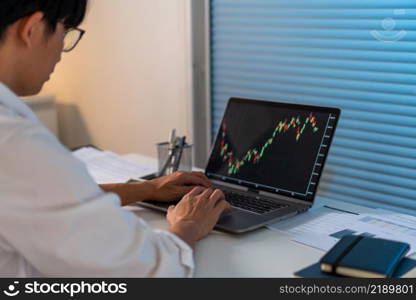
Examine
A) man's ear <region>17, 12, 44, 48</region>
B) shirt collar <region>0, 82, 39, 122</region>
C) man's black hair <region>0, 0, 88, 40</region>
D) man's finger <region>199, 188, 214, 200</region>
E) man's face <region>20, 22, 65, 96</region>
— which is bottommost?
man's finger <region>199, 188, 214, 200</region>

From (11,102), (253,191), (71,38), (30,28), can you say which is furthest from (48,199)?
(253,191)

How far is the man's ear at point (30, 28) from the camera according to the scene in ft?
3.24

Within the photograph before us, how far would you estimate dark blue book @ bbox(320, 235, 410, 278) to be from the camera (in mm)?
1090

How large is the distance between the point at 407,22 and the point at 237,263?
1.17 m

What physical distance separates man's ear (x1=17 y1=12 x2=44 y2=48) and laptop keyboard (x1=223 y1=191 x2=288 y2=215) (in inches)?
27.0

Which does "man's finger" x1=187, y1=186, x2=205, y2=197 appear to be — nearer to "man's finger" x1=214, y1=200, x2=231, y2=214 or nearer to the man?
"man's finger" x1=214, y1=200, x2=231, y2=214

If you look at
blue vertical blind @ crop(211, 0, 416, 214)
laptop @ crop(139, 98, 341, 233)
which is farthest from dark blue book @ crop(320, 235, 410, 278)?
blue vertical blind @ crop(211, 0, 416, 214)

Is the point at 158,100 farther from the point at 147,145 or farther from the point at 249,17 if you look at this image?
the point at 249,17

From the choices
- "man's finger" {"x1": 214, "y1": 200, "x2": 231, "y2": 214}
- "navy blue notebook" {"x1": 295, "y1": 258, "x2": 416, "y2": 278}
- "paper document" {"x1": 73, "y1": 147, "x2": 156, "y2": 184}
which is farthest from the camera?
"paper document" {"x1": 73, "y1": 147, "x2": 156, "y2": 184}

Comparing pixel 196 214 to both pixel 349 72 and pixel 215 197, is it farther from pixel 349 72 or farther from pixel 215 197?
pixel 349 72

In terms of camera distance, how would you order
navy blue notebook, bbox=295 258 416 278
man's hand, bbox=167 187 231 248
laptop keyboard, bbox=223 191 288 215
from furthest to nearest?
1. laptop keyboard, bbox=223 191 288 215
2. man's hand, bbox=167 187 231 248
3. navy blue notebook, bbox=295 258 416 278

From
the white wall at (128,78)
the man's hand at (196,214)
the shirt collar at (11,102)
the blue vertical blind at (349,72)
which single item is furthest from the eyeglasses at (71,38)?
the white wall at (128,78)

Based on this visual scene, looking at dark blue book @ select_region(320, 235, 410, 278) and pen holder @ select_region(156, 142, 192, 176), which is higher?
pen holder @ select_region(156, 142, 192, 176)

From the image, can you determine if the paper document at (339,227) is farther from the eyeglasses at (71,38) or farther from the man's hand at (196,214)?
the eyeglasses at (71,38)
